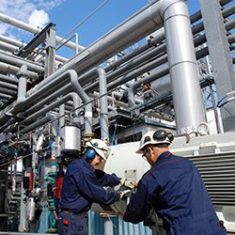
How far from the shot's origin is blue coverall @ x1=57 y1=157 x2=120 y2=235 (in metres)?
2.51

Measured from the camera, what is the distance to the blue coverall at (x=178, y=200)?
5.55 ft

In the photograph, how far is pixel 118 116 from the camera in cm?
459

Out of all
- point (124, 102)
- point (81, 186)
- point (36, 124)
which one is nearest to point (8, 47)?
point (36, 124)

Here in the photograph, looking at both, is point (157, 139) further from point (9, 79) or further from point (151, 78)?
point (9, 79)

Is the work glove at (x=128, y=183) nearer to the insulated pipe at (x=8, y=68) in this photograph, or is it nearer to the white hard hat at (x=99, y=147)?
the white hard hat at (x=99, y=147)

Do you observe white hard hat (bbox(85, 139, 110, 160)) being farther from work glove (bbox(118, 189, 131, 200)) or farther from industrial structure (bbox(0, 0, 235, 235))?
work glove (bbox(118, 189, 131, 200))

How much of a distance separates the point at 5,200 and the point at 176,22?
5771mm

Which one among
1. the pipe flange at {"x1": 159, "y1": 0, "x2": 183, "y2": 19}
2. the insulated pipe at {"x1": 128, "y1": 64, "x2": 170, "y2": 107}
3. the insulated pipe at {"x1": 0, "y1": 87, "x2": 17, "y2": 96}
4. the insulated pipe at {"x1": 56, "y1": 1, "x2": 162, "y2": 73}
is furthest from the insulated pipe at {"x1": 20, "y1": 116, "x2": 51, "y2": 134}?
the pipe flange at {"x1": 159, "y1": 0, "x2": 183, "y2": 19}

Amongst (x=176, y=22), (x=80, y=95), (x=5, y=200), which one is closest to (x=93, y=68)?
(x=80, y=95)

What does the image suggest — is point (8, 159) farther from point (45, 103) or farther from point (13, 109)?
point (45, 103)

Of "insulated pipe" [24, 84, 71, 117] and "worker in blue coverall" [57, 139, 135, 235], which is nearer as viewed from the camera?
"worker in blue coverall" [57, 139, 135, 235]

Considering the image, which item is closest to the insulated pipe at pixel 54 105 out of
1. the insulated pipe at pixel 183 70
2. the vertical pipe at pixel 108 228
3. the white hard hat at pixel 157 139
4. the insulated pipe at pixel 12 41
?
the vertical pipe at pixel 108 228

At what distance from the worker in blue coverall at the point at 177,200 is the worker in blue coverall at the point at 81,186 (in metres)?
0.68

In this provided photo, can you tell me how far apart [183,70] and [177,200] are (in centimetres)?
147
